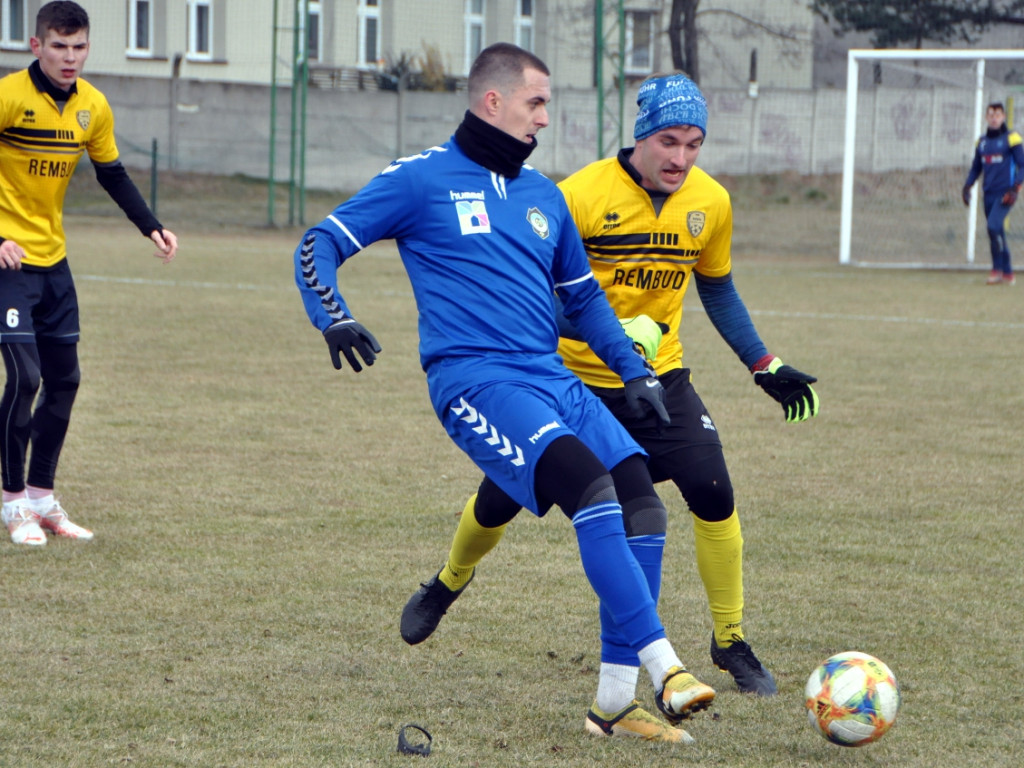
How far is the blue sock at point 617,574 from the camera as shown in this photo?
11.2 ft

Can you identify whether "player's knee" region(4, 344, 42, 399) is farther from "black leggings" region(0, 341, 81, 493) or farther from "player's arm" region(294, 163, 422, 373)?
"player's arm" region(294, 163, 422, 373)

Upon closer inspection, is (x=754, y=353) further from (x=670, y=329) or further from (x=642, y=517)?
(x=642, y=517)

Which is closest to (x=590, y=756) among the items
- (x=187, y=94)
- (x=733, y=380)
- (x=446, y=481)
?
(x=446, y=481)

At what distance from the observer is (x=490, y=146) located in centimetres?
379

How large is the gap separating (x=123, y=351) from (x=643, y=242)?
7.33 metres

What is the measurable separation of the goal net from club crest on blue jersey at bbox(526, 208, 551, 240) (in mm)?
16609

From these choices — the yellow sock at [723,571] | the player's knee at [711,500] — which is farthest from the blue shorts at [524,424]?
the yellow sock at [723,571]

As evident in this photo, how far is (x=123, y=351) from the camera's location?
1070 centimetres

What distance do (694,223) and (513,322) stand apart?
0.92 metres

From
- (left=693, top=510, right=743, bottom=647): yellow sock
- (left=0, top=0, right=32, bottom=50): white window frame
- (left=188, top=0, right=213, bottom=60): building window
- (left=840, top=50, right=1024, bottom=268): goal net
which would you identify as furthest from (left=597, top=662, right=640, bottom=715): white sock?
(left=188, top=0, right=213, bottom=60): building window

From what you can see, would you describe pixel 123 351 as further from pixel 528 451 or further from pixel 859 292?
pixel 859 292

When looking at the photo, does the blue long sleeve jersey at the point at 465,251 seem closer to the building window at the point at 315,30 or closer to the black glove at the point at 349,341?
the black glove at the point at 349,341

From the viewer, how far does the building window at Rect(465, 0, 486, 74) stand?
2580 centimetres

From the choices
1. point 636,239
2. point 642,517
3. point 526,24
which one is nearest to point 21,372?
point 636,239
